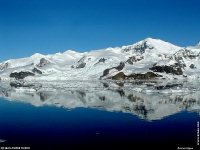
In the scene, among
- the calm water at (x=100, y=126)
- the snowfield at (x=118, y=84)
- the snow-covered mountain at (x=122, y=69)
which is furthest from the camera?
the snow-covered mountain at (x=122, y=69)

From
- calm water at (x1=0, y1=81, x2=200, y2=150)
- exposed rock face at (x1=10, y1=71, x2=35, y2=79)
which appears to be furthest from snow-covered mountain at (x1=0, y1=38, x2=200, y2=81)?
calm water at (x1=0, y1=81, x2=200, y2=150)

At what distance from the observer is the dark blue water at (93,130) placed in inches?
632

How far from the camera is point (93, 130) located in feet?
62.5

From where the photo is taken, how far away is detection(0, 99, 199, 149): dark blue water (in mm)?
16062

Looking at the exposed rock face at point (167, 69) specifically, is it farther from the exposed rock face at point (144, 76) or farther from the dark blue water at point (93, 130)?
the dark blue water at point (93, 130)

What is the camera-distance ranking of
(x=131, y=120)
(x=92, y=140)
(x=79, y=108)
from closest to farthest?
(x=92, y=140) < (x=131, y=120) < (x=79, y=108)

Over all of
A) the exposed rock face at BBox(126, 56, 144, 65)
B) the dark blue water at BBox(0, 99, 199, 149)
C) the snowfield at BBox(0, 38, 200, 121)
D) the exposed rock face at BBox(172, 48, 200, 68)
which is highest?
the exposed rock face at BBox(172, 48, 200, 68)

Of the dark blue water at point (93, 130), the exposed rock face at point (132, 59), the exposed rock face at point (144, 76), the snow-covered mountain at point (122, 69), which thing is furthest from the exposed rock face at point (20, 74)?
the dark blue water at point (93, 130)

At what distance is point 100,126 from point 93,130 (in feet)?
4.40

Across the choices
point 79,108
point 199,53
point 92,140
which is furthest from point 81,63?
point 92,140

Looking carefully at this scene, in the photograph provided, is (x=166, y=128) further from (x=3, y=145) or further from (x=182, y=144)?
(x=3, y=145)

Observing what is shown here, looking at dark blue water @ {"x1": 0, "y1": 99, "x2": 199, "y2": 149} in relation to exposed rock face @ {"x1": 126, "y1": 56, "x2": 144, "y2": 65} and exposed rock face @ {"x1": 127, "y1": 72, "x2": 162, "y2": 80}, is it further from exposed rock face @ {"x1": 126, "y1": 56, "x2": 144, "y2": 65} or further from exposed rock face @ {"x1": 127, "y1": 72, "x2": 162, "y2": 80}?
exposed rock face @ {"x1": 126, "y1": 56, "x2": 144, "y2": 65}

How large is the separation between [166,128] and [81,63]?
560ft

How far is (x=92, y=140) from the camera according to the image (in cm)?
1662
